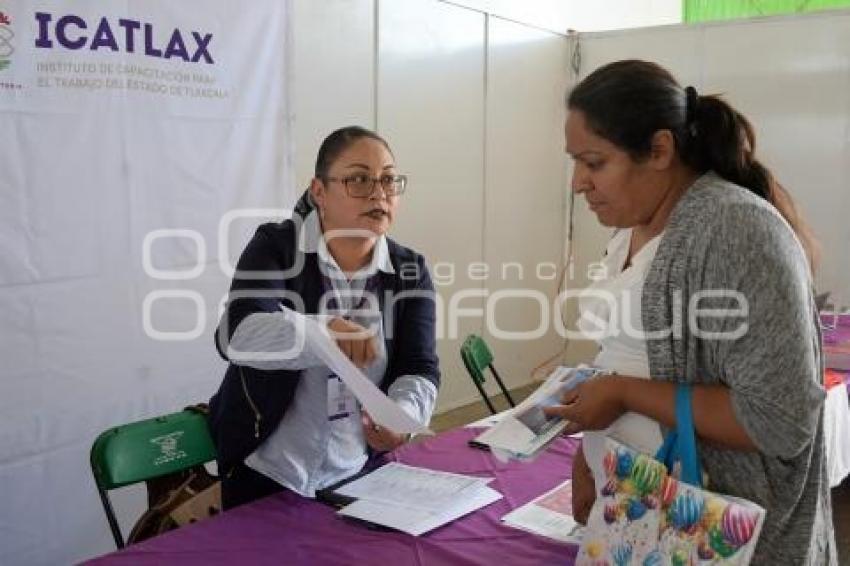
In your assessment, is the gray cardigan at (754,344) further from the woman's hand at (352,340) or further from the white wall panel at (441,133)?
the white wall panel at (441,133)

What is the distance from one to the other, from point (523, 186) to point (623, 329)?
4257 mm

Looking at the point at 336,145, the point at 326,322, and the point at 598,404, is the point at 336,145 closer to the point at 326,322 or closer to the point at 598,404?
the point at 326,322

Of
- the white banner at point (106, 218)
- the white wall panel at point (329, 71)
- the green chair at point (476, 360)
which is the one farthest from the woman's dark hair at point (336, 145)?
the white wall panel at point (329, 71)

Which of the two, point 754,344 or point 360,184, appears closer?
point 754,344

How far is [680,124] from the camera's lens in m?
1.08

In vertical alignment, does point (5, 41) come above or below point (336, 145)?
above

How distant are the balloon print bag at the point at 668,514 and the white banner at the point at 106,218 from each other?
206 centimetres

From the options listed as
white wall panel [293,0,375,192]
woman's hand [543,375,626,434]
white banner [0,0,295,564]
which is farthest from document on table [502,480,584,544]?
white wall panel [293,0,375,192]

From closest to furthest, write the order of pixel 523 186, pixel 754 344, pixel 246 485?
pixel 754 344 → pixel 246 485 → pixel 523 186

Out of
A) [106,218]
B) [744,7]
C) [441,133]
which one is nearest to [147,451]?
[106,218]

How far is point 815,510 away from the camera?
1.03 meters

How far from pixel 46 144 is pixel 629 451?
2190mm

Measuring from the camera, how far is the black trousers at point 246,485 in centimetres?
166

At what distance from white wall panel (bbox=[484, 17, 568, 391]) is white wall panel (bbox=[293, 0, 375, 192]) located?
3.73 feet
